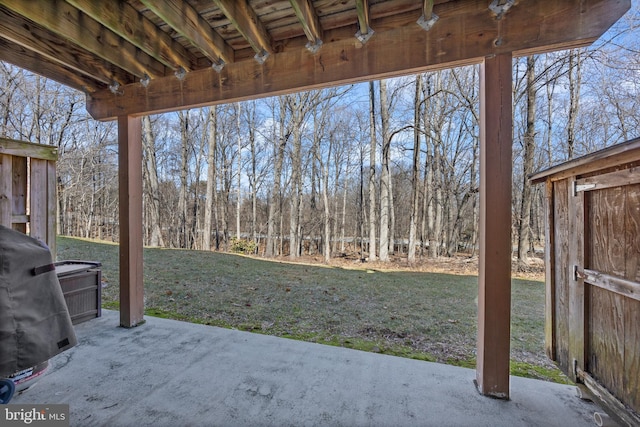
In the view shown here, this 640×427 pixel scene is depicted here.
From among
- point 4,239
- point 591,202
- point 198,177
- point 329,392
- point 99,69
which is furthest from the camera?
point 198,177

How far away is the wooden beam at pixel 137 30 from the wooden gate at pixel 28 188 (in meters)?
1.52

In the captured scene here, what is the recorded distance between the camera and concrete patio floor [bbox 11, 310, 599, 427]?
1.52 m

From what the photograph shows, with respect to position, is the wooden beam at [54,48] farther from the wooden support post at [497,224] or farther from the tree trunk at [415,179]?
the tree trunk at [415,179]

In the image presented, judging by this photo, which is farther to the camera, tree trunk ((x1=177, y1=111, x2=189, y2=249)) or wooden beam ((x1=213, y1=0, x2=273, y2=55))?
tree trunk ((x1=177, y1=111, x2=189, y2=249))

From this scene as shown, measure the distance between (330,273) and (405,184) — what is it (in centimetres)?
936

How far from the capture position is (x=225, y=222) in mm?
14250

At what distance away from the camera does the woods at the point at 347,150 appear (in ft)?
23.0

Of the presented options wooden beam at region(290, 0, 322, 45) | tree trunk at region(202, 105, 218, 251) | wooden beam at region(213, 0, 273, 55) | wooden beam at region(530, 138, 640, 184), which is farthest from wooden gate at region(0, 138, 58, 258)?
tree trunk at region(202, 105, 218, 251)

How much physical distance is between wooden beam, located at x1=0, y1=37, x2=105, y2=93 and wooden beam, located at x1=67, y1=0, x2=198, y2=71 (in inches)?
43.9

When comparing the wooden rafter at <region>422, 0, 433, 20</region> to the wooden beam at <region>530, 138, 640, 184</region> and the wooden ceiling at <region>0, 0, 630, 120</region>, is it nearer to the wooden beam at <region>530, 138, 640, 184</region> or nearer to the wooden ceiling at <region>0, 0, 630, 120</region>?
the wooden ceiling at <region>0, 0, 630, 120</region>

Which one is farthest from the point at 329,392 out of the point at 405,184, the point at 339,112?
the point at 405,184

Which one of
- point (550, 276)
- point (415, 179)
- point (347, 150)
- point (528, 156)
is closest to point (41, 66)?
point (550, 276)

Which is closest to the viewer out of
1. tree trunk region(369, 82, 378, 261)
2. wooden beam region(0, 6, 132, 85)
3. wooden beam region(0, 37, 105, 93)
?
wooden beam region(0, 6, 132, 85)

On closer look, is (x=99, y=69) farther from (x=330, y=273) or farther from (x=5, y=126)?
(x=5, y=126)
